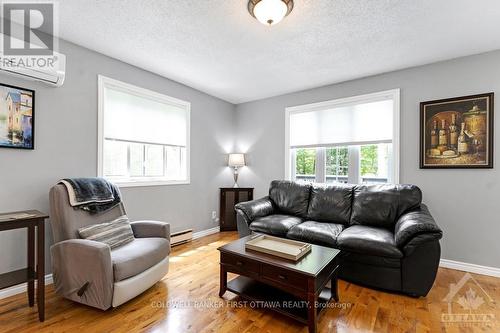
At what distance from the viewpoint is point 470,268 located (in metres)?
2.71

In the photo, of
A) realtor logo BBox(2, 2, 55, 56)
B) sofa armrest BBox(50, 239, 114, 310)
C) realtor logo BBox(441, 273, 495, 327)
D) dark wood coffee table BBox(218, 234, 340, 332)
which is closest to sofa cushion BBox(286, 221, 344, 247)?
dark wood coffee table BBox(218, 234, 340, 332)

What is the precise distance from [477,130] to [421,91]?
75 centimetres

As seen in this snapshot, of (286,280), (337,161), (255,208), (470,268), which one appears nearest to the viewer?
(286,280)

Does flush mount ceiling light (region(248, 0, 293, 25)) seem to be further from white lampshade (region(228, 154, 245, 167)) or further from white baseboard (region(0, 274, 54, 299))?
white baseboard (region(0, 274, 54, 299))

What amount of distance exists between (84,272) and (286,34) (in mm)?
2760

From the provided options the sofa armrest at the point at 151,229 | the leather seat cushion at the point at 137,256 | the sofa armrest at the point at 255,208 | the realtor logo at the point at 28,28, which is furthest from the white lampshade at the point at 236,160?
the realtor logo at the point at 28,28

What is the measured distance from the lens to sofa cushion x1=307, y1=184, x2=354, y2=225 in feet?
9.96

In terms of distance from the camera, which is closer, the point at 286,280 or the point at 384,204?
the point at 286,280

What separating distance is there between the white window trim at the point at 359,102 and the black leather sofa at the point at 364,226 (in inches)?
18.6

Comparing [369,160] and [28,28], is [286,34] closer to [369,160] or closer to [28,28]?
[369,160]

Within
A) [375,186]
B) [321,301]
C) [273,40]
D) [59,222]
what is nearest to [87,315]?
[59,222]

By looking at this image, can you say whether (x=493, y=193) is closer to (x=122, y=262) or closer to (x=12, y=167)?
(x=122, y=262)

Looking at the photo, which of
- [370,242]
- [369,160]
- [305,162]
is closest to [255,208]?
[305,162]

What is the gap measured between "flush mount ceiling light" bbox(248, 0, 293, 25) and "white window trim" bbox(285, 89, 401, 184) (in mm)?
2016
